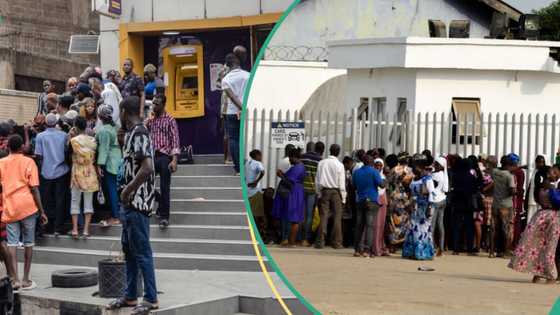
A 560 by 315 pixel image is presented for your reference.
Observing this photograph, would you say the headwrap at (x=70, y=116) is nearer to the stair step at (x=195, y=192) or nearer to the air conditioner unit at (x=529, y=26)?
the stair step at (x=195, y=192)

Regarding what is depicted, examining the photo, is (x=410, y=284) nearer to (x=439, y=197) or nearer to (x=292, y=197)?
(x=439, y=197)

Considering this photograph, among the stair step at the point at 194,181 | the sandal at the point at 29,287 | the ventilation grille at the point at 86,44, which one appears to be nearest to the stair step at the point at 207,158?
the stair step at the point at 194,181

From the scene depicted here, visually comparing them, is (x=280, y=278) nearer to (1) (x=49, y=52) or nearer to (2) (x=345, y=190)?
(2) (x=345, y=190)

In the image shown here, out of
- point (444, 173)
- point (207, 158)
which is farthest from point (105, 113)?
point (444, 173)

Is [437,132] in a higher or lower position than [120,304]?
higher

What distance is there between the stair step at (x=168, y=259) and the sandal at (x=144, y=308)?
1.74m

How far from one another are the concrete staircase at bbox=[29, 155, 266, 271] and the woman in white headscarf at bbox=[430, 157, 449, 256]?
18.7 ft

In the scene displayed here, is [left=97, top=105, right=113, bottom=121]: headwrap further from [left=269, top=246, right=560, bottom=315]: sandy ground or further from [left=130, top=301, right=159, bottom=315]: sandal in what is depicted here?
[left=269, top=246, right=560, bottom=315]: sandy ground

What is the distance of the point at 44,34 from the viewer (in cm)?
2225

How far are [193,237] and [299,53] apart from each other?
6.77m

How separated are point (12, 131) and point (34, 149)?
0.28 metres

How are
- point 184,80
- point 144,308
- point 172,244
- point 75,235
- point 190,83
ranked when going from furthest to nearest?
1. point 184,80
2. point 190,83
3. point 75,235
4. point 172,244
5. point 144,308

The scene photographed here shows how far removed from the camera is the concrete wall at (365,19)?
260 centimetres

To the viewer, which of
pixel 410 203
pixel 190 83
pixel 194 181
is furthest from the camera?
pixel 190 83
